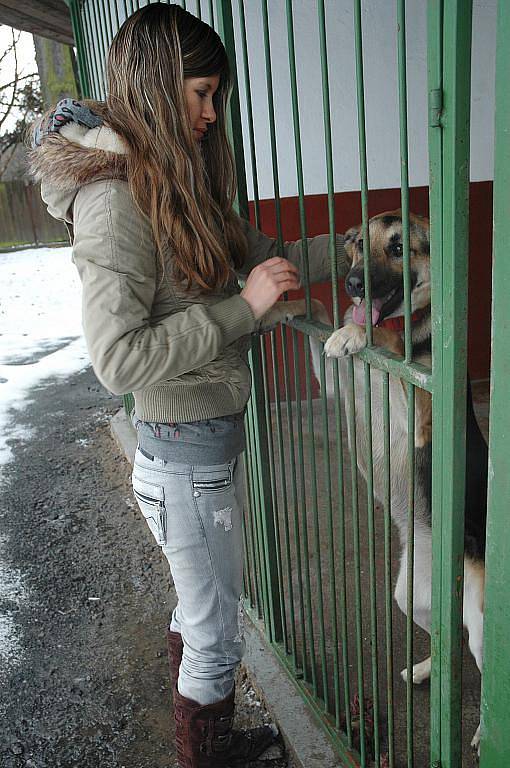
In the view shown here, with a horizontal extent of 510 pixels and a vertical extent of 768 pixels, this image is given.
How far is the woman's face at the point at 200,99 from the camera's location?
1.68 metres

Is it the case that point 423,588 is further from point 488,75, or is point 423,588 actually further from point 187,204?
point 488,75

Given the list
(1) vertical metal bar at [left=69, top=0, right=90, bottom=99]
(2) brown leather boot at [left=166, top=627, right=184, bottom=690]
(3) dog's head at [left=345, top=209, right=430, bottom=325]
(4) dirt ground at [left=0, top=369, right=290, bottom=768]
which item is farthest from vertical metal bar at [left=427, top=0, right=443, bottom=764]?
(1) vertical metal bar at [left=69, top=0, right=90, bottom=99]

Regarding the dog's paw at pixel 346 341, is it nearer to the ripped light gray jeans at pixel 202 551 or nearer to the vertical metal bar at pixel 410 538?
the vertical metal bar at pixel 410 538

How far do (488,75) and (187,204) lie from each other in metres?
4.13

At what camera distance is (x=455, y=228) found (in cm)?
133

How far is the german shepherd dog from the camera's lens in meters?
1.99

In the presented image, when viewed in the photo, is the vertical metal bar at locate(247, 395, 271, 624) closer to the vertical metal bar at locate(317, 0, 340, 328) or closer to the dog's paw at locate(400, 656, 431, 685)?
the dog's paw at locate(400, 656, 431, 685)

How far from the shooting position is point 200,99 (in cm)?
171

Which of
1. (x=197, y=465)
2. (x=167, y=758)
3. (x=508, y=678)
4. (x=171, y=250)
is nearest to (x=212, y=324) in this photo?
(x=171, y=250)

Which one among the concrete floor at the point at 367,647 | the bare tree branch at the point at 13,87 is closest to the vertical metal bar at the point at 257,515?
the concrete floor at the point at 367,647

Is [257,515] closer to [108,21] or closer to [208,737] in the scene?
[208,737]

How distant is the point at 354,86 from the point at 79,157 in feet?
12.5

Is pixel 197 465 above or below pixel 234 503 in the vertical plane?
above

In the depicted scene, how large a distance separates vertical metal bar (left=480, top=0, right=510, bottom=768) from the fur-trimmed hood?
862mm
